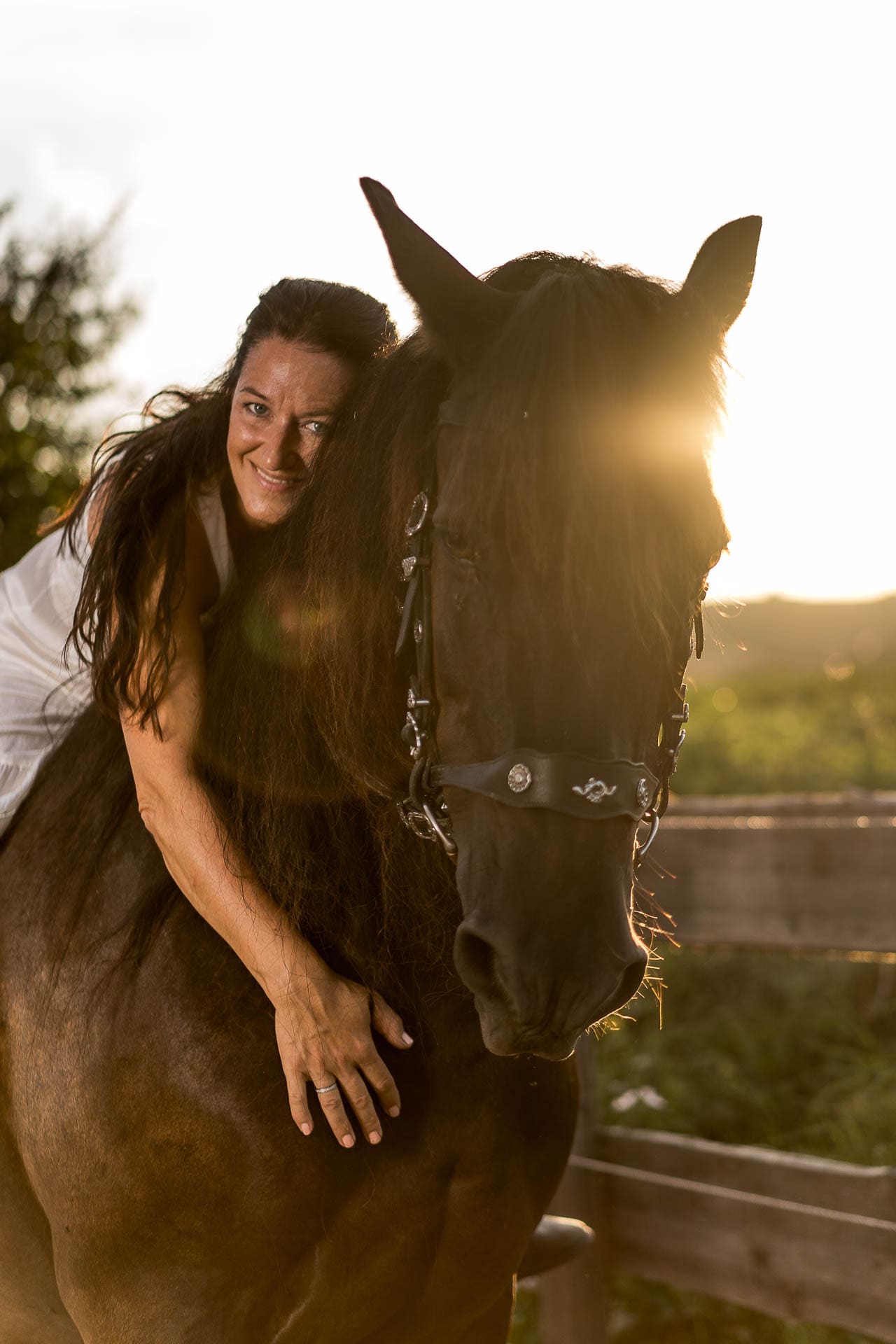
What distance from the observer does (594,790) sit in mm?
1465

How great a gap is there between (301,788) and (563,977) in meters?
0.64

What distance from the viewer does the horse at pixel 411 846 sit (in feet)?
4.91

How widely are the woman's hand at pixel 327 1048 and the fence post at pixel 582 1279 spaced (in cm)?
179

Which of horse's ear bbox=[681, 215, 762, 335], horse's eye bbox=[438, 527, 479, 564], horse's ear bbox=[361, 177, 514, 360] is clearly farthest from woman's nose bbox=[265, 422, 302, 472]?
horse's ear bbox=[681, 215, 762, 335]

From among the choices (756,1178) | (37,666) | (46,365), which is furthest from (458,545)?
(46,365)

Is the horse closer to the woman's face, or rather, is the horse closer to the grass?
the woman's face

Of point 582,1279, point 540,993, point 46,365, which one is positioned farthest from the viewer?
point 46,365

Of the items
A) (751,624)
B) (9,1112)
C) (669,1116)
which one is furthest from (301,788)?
(751,624)

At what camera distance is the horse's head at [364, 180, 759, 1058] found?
1.45m

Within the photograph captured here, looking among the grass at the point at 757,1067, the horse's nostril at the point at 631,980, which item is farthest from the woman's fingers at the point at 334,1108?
the grass at the point at 757,1067

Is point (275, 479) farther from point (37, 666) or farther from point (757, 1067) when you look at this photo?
point (757, 1067)

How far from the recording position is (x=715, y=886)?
344 cm

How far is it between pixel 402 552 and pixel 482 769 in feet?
1.24

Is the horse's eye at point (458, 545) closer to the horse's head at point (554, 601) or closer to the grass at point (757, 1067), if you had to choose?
the horse's head at point (554, 601)
